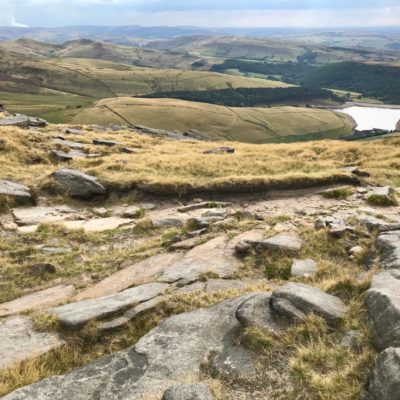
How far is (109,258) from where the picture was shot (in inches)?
677

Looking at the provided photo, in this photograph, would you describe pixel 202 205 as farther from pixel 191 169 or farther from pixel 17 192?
pixel 17 192

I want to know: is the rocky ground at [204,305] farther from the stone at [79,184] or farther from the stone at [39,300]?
the stone at [79,184]

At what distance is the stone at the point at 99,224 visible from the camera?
67.7ft

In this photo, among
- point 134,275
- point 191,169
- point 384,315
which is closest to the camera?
point 384,315

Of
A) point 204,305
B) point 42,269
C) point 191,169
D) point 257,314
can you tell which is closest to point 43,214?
point 42,269

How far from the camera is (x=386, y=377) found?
709cm

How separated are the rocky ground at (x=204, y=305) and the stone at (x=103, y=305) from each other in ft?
0.13

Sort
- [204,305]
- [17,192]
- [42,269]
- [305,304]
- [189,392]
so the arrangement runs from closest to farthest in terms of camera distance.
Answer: [189,392] → [305,304] → [204,305] → [42,269] → [17,192]

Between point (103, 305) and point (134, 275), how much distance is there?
Result: 3.28 meters

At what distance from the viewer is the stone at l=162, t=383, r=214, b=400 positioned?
7410 millimetres

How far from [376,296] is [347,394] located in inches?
99.8

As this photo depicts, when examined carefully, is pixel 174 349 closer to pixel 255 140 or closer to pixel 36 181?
pixel 36 181

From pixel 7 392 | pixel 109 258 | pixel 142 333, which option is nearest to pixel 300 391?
→ pixel 142 333

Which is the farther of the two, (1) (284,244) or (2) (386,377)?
(1) (284,244)
